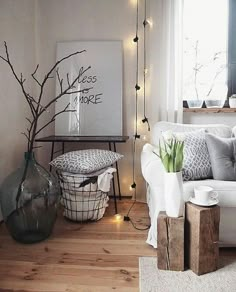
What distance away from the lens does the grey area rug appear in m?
1.55

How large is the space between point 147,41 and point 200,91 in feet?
2.53

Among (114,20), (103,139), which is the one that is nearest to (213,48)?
(114,20)

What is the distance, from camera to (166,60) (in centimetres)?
281

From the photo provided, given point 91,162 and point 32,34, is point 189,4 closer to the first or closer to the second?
point 32,34

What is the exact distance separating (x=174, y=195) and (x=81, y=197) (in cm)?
98

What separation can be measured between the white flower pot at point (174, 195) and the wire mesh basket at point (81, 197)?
2.77 feet

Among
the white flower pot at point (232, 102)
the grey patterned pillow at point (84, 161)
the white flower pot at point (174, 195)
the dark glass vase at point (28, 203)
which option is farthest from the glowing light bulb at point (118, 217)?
the white flower pot at point (232, 102)

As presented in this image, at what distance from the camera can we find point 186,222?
5.73 feet

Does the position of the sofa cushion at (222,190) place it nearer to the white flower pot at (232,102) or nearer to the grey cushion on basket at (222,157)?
the grey cushion on basket at (222,157)

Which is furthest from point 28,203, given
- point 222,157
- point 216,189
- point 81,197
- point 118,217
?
point 222,157

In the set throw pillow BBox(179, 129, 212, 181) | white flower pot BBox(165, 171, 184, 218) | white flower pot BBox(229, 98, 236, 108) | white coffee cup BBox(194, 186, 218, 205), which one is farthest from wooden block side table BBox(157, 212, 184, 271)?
white flower pot BBox(229, 98, 236, 108)

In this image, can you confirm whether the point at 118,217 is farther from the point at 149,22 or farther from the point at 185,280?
the point at 149,22

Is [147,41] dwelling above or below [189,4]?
below

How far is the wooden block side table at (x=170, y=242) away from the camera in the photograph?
5.54 feet
